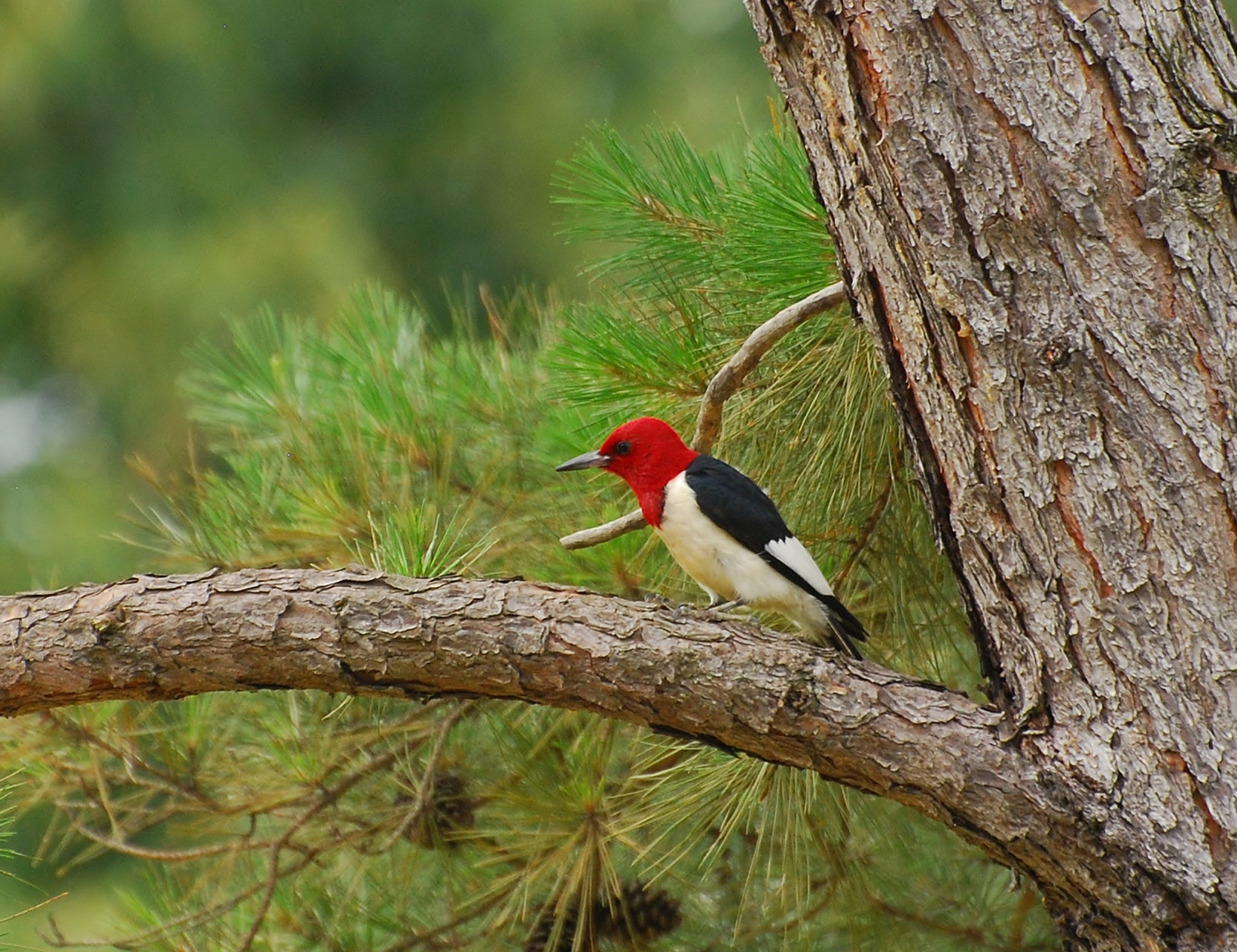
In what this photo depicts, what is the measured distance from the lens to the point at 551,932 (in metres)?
2.23

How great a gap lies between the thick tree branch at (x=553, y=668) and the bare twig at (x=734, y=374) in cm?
42

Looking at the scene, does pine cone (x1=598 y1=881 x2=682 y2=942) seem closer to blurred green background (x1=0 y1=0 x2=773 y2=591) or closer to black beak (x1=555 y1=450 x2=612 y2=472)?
black beak (x1=555 y1=450 x2=612 y2=472)

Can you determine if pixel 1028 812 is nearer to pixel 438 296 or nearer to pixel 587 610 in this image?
pixel 587 610

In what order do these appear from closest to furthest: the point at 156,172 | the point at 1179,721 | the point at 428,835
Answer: the point at 1179,721, the point at 428,835, the point at 156,172

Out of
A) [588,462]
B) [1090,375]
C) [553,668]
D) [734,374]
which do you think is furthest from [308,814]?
[1090,375]

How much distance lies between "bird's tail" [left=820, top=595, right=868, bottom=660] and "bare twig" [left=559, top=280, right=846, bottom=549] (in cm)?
31

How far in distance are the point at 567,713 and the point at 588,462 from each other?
42 centimetres

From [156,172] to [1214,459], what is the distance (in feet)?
23.4

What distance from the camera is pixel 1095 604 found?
4.76 feet

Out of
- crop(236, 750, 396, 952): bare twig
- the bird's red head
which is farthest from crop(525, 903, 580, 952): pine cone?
the bird's red head

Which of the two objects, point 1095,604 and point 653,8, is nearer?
point 1095,604

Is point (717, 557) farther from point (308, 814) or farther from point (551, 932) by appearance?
point (308, 814)

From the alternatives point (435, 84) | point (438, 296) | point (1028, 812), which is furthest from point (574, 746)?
point (435, 84)

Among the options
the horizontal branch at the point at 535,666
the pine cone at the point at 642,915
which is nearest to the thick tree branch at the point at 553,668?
the horizontal branch at the point at 535,666
